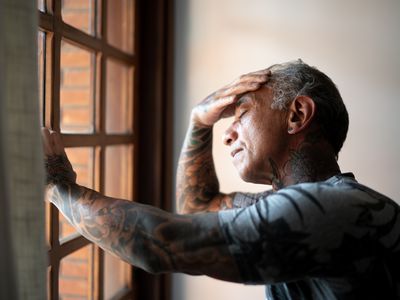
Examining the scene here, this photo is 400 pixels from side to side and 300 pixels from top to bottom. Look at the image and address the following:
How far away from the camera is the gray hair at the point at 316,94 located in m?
0.95

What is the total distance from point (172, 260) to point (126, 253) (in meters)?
0.09

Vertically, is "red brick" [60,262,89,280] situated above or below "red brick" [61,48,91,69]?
below

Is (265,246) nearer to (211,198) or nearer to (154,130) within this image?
(211,198)

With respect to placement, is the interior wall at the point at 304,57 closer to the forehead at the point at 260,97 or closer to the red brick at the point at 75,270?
the red brick at the point at 75,270

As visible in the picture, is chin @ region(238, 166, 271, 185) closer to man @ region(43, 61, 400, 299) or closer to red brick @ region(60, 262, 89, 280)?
man @ region(43, 61, 400, 299)

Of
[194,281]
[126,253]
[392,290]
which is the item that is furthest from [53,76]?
[194,281]

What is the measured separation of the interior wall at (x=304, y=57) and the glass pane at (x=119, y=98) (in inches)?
8.2

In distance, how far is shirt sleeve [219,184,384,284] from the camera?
66 cm

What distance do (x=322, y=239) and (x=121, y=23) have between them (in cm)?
112

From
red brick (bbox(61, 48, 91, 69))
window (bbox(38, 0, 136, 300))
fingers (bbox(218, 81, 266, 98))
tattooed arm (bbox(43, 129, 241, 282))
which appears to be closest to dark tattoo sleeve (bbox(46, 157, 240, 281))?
tattooed arm (bbox(43, 129, 241, 282))

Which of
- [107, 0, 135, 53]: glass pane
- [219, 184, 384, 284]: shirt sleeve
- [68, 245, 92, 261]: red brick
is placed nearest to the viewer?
[219, 184, 384, 284]: shirt sleeve

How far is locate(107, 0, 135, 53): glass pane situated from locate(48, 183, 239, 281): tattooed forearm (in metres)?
0.81

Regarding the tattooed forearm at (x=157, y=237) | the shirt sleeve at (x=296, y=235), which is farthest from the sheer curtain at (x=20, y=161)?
the shirt sleeve at (x=296, y=235)

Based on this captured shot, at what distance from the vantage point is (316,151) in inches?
37.0
